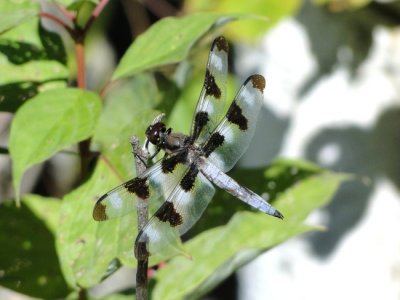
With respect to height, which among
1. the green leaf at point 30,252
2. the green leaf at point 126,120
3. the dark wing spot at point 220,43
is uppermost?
the dark wing spot at point 220,43

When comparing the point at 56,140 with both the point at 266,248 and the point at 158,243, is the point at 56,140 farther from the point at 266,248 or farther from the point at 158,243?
the point at 266,248

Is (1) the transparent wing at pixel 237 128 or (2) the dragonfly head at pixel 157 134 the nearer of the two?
(2) the dragonfly head at pixel 157 134

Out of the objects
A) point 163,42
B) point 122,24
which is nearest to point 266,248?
point 163,42

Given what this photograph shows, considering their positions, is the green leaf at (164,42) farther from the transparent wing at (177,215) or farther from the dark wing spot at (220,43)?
the transparent wing at (177,215)

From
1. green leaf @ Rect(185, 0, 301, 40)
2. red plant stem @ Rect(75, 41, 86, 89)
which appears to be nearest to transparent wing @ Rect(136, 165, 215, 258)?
red plant stem @ Rect(75, 41, 86, 89)

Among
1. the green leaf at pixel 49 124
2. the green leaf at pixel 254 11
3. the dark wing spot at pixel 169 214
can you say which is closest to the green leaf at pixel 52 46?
the green leaf at pixel 49 124

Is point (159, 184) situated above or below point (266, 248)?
above
